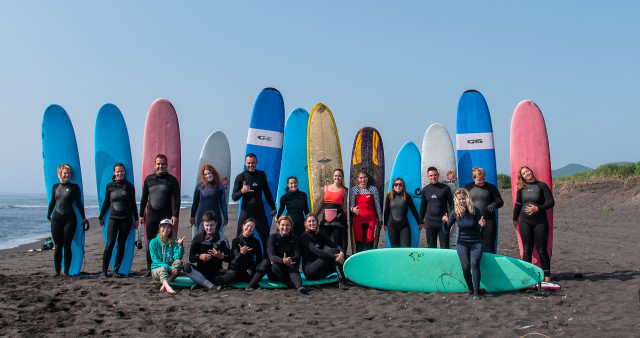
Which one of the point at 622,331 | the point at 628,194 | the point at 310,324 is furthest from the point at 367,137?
the point at 628,194

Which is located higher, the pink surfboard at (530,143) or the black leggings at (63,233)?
the pink surfboard at (530,143)

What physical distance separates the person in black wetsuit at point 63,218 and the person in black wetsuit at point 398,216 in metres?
3.04

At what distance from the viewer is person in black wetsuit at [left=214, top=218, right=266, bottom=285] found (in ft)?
12.8

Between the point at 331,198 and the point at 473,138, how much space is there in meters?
2.03

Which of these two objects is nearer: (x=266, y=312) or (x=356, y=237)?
(x=266, y=312)

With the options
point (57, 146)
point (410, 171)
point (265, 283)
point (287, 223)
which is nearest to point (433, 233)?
point (410, 171)

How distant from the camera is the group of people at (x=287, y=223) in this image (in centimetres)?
387

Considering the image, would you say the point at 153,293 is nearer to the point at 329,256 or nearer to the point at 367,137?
the point at 329,256

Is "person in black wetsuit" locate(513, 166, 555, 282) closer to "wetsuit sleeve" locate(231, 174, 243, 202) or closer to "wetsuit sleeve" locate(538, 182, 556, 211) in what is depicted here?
"wetsuit sleeve" locate(538, 182, 556, 211)

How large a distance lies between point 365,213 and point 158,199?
2075 mm

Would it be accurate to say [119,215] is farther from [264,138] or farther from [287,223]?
[264,138]

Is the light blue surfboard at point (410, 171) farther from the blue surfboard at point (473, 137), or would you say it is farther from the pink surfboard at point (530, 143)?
the pink surfboard at point (530, 143)

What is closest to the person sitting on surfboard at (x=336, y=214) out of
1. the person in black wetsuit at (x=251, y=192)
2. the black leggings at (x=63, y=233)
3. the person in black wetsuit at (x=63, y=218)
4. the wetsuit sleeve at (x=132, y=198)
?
the person in black wetsuit at (x=251, y=192)

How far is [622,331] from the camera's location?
2.73m
